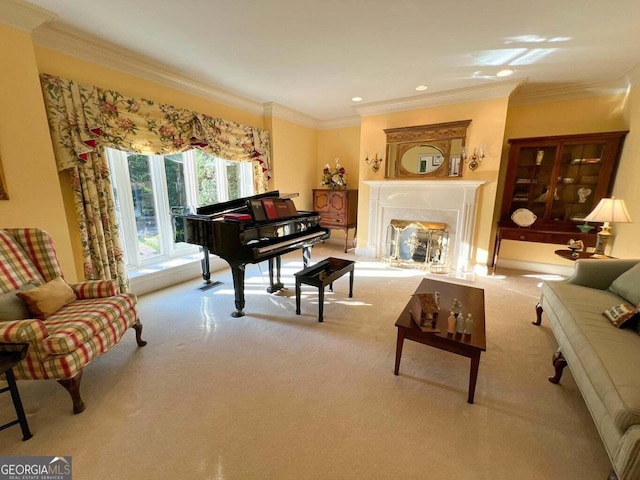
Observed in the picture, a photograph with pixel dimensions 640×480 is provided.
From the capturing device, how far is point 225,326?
2.58m

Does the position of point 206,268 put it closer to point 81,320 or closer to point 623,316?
point 81,320

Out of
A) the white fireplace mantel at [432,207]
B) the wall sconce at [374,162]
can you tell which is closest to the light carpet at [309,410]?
the white fireplace mantel at [432,207]

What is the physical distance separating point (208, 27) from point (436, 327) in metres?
3.06

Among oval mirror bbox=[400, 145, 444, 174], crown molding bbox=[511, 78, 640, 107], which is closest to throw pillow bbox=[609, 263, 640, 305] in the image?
oval mirror bbox=[400, 145, 444, 174]

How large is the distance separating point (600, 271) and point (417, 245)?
241 cm

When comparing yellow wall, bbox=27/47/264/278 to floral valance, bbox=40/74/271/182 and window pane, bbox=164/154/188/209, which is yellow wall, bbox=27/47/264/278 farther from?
window pane, bbox=164/154/188/209

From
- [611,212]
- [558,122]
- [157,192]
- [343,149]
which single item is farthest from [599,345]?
[343,149]

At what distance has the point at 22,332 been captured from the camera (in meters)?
1.45

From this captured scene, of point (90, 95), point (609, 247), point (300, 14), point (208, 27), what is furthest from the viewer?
point (609, 247)

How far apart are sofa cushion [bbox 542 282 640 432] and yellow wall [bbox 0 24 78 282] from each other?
4.02 meters

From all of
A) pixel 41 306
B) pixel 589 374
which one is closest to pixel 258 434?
pixel 41 306

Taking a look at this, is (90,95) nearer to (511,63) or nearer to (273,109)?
(273,109)

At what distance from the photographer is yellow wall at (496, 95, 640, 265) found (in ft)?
11.4

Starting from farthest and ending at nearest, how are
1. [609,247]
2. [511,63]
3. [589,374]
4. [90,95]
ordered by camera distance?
[609,247] < [511,63] < [90,95] < [589,374]
